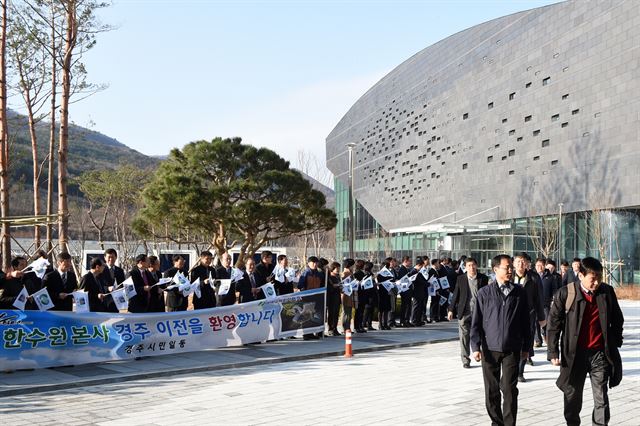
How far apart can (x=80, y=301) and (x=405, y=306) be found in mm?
9555

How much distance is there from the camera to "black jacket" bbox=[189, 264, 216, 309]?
14094 mm

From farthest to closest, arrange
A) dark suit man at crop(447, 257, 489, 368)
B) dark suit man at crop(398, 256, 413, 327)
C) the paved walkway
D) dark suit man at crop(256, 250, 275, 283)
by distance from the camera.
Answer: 1. dark suit man at crop(398, 256, 413, 327)
2. dark suit man at crop(256, 250, 275, 283)
3. dark suit man at crop(447, 257, 489, 368)
4. the paved walkway

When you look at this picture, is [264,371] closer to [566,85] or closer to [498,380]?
[498,380]

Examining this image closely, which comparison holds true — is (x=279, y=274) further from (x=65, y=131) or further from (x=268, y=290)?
(x=65, y=131)

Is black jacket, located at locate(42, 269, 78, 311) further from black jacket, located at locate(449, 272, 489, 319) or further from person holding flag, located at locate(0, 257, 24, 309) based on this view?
black jacket, located at locate(449, 272, 489, 319)

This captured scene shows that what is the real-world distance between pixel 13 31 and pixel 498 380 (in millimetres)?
23059

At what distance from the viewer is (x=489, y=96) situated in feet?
157

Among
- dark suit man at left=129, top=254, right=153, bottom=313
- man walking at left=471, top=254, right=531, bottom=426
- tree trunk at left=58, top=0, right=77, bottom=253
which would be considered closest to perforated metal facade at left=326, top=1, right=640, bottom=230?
tree trunk at left=58, top=0, right=77, bottom=253

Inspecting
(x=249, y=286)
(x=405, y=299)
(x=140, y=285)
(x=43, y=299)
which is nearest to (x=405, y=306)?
(x=405, y=299)

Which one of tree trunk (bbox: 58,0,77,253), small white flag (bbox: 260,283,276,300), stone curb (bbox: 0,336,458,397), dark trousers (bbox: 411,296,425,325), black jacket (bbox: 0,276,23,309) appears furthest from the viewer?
tree trunk (bbox: 58,0,77,253)

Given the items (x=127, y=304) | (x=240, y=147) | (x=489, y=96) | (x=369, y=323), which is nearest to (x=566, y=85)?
(x=489, y=96)

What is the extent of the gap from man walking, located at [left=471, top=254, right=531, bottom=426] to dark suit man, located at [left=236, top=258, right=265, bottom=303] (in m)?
7.93

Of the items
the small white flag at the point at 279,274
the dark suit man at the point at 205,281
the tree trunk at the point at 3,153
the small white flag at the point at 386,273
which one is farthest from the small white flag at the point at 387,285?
A: the tree trunk at the point at 3,153

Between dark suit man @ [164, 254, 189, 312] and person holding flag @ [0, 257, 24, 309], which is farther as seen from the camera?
dark suit man @ [164, 254, 189, 312]
